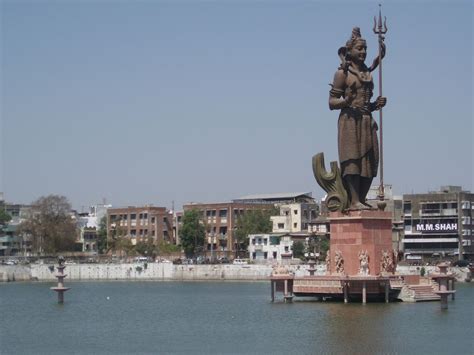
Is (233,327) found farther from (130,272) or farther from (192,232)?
(192,232)

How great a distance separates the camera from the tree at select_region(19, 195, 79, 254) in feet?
480

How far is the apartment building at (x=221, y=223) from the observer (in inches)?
6196

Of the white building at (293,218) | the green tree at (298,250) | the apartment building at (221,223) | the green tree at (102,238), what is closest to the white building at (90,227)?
the green tree at (102,238)

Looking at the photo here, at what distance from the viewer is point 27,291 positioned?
110688 mm

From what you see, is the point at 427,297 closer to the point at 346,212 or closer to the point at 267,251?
the point at 346,212

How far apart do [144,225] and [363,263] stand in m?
98.2

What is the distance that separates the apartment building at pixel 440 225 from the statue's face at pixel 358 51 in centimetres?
6438

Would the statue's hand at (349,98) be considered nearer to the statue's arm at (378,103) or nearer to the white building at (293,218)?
the statue's arm at (378,103)

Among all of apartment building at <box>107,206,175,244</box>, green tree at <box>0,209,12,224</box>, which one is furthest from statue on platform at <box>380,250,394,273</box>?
green tree at <box>0,209,12,224</box>

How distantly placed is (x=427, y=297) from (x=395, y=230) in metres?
64.4

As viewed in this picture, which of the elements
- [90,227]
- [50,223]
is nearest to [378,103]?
[50,223]

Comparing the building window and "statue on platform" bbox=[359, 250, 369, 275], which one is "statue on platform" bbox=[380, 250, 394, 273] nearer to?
"statue on platform" bbox=[359, 250, 369, 275]

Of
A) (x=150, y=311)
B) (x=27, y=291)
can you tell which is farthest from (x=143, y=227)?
(x=150, y=311)

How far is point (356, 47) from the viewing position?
240 ft
